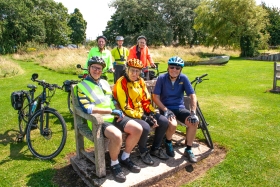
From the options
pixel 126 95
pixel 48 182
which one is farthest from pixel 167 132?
pixel 48 182

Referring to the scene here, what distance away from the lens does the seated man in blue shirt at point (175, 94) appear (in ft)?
12.7

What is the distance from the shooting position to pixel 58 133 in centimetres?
518

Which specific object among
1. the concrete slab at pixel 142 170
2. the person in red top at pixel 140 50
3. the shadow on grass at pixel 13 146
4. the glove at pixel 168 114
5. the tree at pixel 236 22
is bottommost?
the shadow on grass at pixel 13 146

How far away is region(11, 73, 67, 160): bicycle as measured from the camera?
4055 millimetres

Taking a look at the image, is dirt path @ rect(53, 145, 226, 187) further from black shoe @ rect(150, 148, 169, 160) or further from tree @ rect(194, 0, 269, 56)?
tree @ rect(194, 0, 269, 56)

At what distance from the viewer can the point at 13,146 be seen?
4.64 metres

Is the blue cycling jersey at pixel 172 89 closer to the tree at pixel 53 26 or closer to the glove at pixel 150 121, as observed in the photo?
the glove at pixel 150 121

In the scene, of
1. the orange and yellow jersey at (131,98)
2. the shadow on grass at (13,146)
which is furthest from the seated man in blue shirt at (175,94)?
the shadow on grass at (13,146)

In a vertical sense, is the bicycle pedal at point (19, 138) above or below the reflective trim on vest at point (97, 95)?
below

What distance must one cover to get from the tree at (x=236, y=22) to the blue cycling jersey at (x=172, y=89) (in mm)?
26511

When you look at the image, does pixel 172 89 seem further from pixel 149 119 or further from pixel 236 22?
pixel 236 22

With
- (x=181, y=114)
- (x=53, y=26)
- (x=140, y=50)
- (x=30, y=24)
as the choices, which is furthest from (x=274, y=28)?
(x=181, y=114)

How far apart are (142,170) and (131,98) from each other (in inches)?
40.8

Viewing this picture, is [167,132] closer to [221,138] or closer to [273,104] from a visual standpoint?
[221,138]
